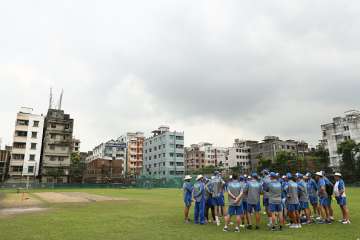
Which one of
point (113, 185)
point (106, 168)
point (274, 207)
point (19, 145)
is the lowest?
point (274, 207)

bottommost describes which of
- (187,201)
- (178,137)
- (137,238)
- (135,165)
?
(137,238)

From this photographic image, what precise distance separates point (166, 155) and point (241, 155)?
31580 mm

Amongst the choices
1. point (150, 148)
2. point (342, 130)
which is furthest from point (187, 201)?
point (150, 148)

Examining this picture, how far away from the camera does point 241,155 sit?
119750 millimetres

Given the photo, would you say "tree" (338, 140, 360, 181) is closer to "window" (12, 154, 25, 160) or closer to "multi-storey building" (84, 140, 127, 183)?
"multi-storey building" (84, 140, 127, 183)

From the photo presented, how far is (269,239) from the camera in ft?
30.7

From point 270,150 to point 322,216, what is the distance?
98.3m

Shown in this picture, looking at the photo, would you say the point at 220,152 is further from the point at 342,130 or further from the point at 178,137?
the point at 342,130

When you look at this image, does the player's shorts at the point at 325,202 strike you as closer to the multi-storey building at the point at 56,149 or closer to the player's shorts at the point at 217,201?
the player's shorts at the point at 217,201

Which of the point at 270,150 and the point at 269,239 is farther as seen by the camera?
the point at 270,150

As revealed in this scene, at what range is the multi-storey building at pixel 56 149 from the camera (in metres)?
74.6

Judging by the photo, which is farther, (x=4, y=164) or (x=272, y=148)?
(x=272, y=148)

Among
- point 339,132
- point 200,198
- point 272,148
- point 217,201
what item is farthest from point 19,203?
point 272,148

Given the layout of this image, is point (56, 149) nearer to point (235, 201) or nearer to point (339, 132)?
point (235, 201)
